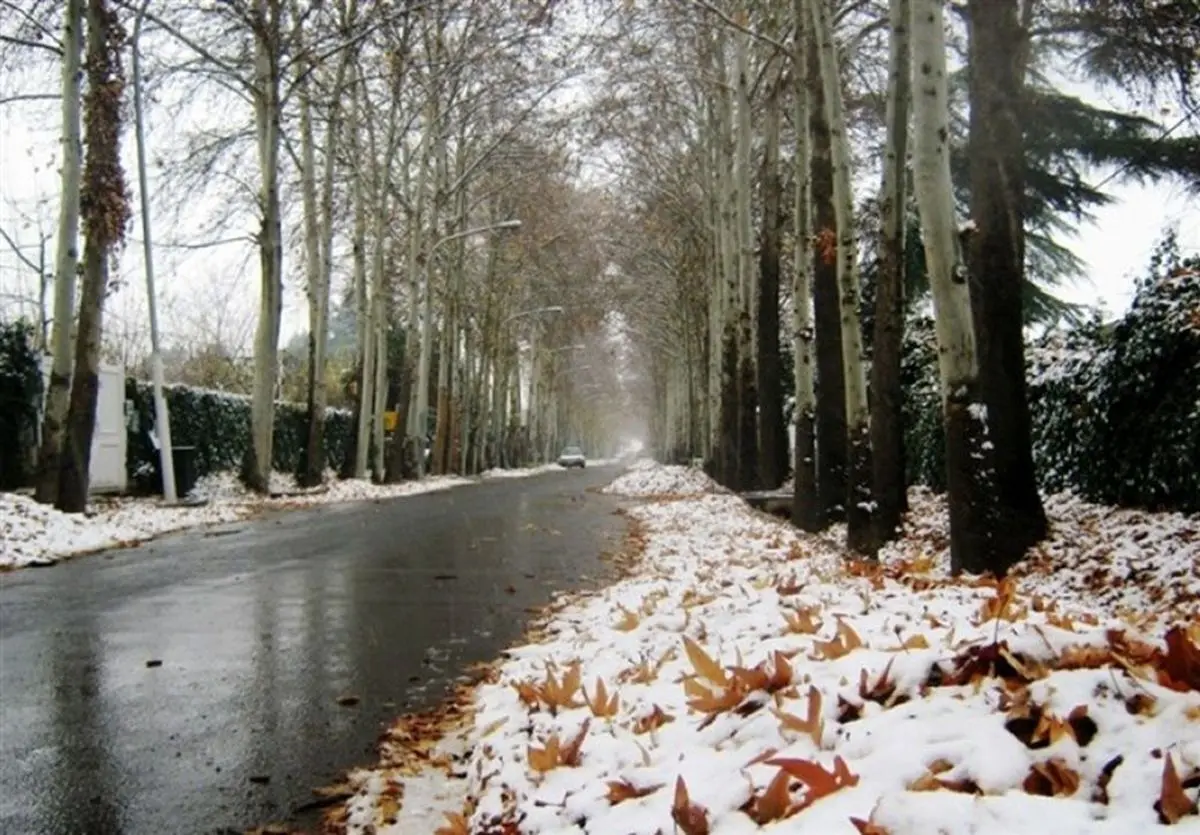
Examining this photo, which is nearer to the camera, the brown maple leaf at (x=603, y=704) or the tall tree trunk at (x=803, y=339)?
the brown maple leaf at (x=603, y=704)

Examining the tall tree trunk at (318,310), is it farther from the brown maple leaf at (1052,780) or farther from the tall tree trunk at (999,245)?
the brown maple leaf at (1052,780)

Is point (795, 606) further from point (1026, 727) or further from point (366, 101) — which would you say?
point (366, 101)

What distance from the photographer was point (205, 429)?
24.9 metres

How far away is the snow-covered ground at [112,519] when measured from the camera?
10773mm

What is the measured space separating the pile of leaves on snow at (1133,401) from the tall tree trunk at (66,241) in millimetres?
13042

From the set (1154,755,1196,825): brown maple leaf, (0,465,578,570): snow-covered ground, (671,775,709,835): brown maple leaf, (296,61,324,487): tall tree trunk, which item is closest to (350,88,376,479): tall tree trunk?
(296,61,324,487): tall tree trunk

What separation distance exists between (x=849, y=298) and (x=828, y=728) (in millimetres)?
8530

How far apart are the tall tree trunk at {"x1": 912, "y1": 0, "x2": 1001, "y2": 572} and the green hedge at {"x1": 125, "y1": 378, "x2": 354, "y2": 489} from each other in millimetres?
16811

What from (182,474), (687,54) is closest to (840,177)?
(687,54)

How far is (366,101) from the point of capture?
86.3 ft

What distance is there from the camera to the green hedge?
21297 mm

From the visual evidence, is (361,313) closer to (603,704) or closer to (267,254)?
(267,254)

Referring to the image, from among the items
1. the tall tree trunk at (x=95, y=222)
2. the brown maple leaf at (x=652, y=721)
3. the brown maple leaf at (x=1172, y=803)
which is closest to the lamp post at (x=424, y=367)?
the tall tree trunk at (x=95, y=222)

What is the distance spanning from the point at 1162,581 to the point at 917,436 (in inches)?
342
